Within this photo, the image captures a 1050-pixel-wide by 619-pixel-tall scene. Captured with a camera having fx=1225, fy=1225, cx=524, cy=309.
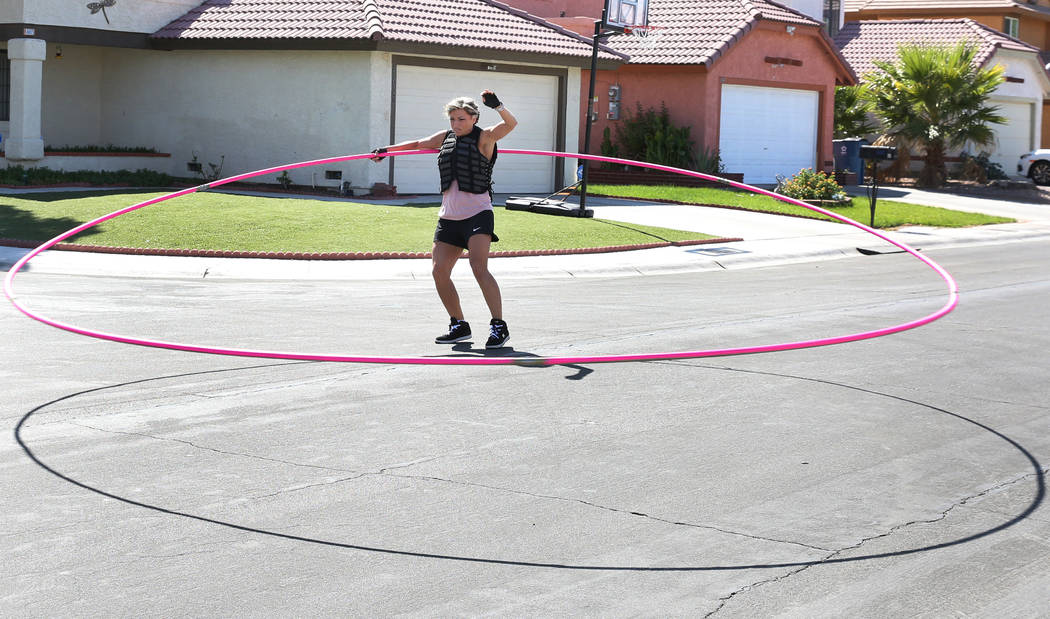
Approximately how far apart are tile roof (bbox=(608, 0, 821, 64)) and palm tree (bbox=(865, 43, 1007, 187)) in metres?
3.70

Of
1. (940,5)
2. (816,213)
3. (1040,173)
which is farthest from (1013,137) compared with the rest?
(816,213)

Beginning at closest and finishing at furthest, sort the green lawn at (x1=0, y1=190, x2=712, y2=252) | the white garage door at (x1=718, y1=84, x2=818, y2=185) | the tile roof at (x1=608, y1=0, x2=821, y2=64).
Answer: the green lawn at (x1=0, y1=190, x2=712, y2=252) < the tile roof at (x1=608, y1=0, x2=821, y2=64) < the white garage door at (x1=718, y1=84, x2=818, y2=185)

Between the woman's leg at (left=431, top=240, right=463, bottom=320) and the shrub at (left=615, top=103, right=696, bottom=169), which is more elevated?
the shrub at (left=615, top=103, right=696, bottom=169)

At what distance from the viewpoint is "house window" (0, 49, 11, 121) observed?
27.4m

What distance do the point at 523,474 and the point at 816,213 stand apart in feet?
65.8

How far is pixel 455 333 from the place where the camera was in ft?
33.0

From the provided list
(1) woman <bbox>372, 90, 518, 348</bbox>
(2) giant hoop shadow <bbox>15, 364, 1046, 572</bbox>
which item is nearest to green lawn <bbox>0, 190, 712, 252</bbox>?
(1) woman <bbox>372, 90, 518, 348</bbox>

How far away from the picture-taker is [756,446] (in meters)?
7.05

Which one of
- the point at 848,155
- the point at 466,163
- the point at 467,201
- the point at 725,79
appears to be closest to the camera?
the point at 466,163

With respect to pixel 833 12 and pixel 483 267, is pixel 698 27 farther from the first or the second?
pixel 483 267

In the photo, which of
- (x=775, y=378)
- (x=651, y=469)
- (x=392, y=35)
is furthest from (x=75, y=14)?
(x=651, y=469)

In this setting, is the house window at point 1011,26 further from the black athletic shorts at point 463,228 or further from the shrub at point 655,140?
the black athletic shorts at point 463,228

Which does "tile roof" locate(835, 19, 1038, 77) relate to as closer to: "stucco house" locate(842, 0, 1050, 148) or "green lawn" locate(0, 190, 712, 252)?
"stucco house" locate(842, 0, 1050, 148)

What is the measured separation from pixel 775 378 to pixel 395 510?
4.18 metres
